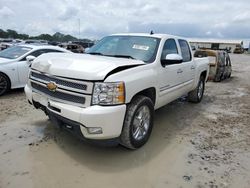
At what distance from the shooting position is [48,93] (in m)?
3.72

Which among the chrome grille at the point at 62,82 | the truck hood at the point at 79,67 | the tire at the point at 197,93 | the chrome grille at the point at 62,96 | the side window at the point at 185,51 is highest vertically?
the side window at the point at 185,51

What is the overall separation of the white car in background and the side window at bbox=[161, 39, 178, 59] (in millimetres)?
3782

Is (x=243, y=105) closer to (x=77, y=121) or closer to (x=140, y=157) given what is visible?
(x=140, y=157)

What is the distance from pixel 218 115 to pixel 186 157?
282 centimetres

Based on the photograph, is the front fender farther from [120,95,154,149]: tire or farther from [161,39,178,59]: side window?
[161,39,178,59]: side window

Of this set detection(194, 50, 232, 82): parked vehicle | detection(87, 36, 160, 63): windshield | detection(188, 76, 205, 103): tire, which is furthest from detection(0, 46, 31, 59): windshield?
detection(194, 50, 232, 82): parked vehicle

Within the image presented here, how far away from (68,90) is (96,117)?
23.7 inches

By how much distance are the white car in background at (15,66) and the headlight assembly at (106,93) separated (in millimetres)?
4078

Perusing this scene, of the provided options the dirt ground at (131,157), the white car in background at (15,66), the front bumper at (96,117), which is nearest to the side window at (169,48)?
the dirt ground at (131,157)

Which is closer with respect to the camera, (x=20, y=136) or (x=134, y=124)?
(x=134, y=124)

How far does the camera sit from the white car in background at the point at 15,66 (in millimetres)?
6852

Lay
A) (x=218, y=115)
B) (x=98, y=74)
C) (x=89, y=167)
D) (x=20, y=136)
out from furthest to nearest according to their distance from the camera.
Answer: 1. (x=218, y=115)
2. (x=20, y=136)
3. (x=89, y=167)
4. (x=98, y=74)

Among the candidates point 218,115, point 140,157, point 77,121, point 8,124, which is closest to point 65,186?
point 77,121

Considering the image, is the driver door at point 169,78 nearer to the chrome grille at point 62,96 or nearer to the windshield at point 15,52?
the chrome grille at point 62,96
